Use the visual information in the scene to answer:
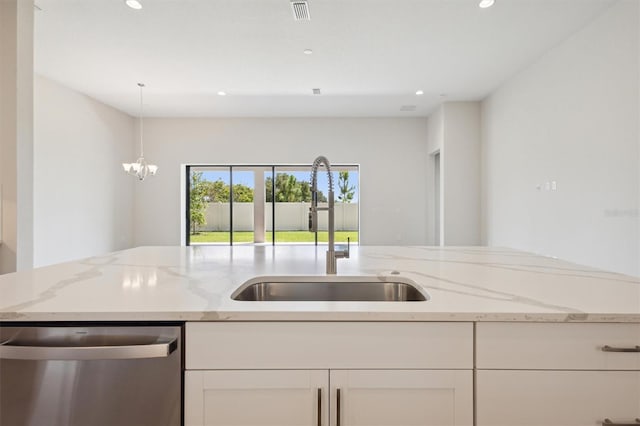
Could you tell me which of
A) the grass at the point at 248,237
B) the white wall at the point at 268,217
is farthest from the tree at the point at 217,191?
the grass at the point at 248,237

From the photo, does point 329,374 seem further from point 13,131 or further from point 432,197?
point 432,197

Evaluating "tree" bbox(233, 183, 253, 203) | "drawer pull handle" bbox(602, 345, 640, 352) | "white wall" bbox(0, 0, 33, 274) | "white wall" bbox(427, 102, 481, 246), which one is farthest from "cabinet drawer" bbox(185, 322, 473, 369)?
"tree" bbox(233, 183, 253, 203)

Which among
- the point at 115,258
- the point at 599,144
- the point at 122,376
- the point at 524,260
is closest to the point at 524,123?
the point at 599,144

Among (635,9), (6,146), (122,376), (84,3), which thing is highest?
(84,3)

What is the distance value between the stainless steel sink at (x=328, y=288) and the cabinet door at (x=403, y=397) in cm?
43

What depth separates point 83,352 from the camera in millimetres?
814

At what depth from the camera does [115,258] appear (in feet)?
5.57

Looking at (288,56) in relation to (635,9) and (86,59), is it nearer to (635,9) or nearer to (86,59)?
(86,59)

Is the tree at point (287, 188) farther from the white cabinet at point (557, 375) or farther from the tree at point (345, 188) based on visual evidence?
the white cabinet at point (557, 375)

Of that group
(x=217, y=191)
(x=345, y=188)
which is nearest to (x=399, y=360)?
(x=345, y=188)

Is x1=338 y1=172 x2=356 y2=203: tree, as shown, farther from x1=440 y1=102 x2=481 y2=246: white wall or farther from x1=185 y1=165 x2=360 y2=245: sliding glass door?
x1=440 y1=102 x2=481 y2=246: white wall

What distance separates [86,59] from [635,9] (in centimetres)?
536

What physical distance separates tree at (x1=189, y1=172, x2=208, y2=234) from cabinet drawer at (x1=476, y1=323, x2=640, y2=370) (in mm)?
7238

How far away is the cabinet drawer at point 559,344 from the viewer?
0.84 metres
